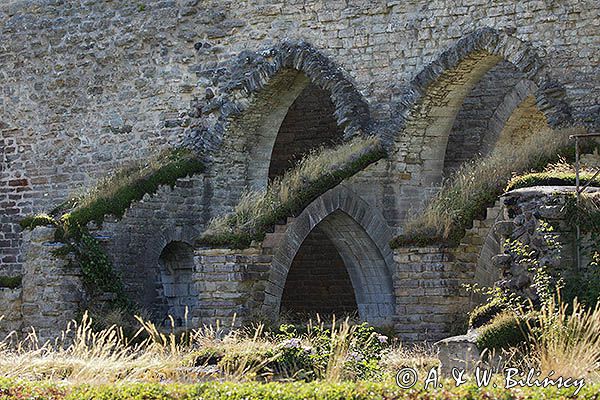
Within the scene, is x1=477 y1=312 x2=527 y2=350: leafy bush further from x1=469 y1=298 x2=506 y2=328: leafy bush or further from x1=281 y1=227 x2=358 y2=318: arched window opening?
x1=281 y1=227 x2=358 y2=318: arched window opening

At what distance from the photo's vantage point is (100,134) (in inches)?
860

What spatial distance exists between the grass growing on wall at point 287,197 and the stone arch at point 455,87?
0.85m

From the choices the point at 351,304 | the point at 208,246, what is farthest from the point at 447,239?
the point at 351,304

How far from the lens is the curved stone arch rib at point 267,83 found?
19.0m

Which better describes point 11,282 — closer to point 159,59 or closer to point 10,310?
point 10,310

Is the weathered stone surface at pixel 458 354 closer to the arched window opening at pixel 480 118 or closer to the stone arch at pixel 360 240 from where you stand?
the stone arch at pixel 360 240

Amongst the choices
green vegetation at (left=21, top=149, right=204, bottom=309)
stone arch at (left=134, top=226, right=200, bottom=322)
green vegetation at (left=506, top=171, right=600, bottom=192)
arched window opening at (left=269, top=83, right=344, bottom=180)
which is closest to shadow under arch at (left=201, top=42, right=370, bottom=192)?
green vegetation at (left=21, top=149, right=204, bottom=309)

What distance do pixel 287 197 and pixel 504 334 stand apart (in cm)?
621

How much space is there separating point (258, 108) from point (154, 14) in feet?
8.29

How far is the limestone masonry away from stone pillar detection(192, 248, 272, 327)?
25mm

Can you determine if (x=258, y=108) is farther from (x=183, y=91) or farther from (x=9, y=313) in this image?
(x=9, y=313)

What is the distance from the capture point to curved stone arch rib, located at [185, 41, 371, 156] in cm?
1897

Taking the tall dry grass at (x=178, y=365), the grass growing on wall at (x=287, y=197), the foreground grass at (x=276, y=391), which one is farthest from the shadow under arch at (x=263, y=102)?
the foreground grass at (x=276, y=391)

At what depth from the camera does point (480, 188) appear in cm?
1605
